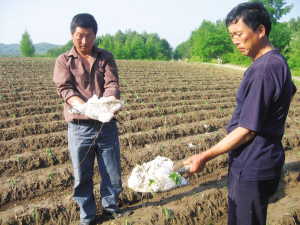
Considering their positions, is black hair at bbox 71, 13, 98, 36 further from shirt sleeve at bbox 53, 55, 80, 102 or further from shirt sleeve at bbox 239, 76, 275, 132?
shirt sleeve at bbox 239, 76, 275, 132

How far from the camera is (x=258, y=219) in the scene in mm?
1561

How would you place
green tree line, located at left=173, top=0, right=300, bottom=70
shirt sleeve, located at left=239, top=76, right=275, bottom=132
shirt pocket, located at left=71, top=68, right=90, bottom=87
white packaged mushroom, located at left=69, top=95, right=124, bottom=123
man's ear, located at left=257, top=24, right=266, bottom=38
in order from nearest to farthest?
shirt sleeve, located at left=239, top=76, right=275, bottom=132, man's ear, located at left=257, top=24, right=266, bottom=38, white packaged mushroom, located at left=69, top=95, right=124, bottom=123, shirt pocket, located at left=71, top=68, right=90, bottom=87, green tree line, located at left=173, top=0, right=300, bottom=70

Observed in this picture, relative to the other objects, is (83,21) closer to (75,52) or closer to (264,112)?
(75,52)

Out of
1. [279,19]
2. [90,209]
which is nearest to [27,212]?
[90,209]

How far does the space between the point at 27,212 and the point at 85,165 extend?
1.18 meters

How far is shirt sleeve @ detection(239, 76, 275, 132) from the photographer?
1316mm

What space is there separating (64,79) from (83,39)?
45cm

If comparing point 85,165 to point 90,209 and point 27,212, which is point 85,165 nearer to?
point 90,209

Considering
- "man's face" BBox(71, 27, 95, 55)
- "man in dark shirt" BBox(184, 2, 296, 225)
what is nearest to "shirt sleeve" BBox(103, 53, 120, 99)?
"man's face" BBox(71, 27, 95, 55)

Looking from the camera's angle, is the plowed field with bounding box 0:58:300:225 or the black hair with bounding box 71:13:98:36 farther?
the plowed field with bounding box 0:58:300:225

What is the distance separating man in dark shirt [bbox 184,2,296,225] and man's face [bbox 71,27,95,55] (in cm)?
138

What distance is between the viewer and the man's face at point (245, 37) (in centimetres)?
143

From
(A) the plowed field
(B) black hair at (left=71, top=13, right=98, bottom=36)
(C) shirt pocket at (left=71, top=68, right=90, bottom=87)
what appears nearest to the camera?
(B) black hair at (left=71, top=13, right=98, bottom=36)

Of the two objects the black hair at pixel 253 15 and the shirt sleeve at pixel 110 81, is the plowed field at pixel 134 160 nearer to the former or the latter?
the shirt sleeve at pixel 110 81
